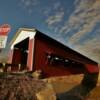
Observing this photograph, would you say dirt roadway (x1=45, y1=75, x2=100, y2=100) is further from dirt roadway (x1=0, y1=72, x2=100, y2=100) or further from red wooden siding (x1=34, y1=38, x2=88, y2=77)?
red wooden siding (x1=34, y1=38, x2=88, y2=77)

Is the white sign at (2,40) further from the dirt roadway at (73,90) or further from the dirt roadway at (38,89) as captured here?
the dirt roadway at (73,90)

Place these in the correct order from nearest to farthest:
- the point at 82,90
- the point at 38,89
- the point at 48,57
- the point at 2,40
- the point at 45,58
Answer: the point at 2,40 → the point at 38,89 → the point at 82,90 → the point at 45,58 → the point at 48,57

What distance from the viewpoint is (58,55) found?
20.8 metres

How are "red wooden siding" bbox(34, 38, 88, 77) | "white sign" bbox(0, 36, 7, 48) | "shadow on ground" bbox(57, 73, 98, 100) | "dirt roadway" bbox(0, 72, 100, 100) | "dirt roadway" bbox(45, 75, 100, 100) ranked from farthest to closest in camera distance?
"red wooden siding" bbox(34, 38, 88, 77) → "dirt roadway" bbox(45, 75, 100, 100) → "shadow on ground" bbox(57, 73, 98, 100) → "dirt roadway" bbox(0, 72, 100, 100) → "white sign" bbox(0, 36, 7, 48)

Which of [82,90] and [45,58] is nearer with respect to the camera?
[82,90]

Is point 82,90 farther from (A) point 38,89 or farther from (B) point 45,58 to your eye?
(B) point 45,58

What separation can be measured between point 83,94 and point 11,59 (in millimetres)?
14609

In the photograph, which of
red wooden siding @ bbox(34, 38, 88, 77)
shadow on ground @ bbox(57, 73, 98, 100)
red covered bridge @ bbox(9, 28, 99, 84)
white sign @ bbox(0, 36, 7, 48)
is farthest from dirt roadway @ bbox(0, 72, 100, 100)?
red covered bridge @ bbox(9, 28, 99, 84)

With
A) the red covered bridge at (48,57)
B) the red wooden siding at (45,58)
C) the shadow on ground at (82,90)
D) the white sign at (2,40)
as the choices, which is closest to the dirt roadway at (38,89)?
the shadow on ground at (82,90)

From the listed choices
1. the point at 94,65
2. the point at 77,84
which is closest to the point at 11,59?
the point at 94,65

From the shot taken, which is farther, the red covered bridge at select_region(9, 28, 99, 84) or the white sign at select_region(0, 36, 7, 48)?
the red covered bridge at select_region(9, 28, 99, 84)

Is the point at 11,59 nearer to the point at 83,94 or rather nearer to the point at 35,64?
the point at 35,64

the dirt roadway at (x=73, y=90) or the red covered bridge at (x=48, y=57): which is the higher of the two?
the red covered bridge at (x=48, y=57)

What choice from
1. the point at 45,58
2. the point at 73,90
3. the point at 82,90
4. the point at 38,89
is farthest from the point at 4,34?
the point at 45,58
